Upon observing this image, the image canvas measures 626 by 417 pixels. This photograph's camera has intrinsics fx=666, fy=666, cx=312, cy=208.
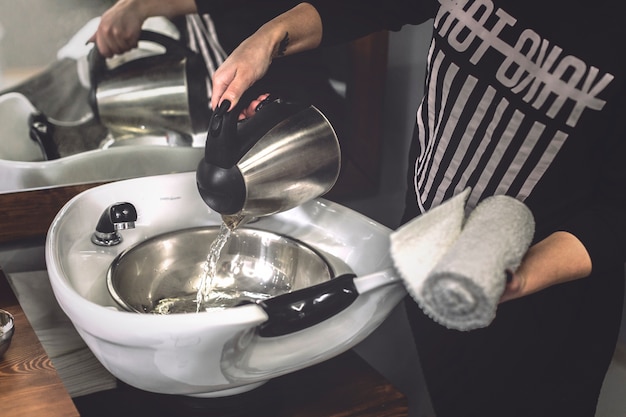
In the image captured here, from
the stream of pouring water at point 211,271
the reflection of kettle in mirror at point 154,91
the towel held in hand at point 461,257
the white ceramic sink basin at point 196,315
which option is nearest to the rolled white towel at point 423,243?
the towel held in hand at point 461,257

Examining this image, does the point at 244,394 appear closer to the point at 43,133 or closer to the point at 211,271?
the point at 211,271

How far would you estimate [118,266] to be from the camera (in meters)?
1.14

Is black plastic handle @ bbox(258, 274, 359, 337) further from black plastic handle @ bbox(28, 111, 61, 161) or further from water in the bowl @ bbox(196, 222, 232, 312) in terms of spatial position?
black plastic handle @ bbox(28, 111, 61, 161)

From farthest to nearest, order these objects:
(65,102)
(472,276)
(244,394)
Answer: (65,102), (244,394), (472,276)

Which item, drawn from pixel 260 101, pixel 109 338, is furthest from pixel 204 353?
pixel 260 101

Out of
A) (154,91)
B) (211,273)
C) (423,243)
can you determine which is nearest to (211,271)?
(211,273)

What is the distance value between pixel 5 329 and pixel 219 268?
15.0 inches

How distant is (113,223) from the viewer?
118 cm

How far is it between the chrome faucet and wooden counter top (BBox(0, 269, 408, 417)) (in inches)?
7.4

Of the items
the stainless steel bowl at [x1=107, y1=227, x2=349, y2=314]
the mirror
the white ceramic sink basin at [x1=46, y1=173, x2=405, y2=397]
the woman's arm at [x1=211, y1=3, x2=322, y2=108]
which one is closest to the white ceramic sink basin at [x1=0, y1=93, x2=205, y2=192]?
the mirror

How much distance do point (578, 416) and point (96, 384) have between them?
2.91ft

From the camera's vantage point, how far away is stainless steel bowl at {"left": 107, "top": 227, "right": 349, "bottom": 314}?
1.18m

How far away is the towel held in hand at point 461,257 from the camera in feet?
2.35

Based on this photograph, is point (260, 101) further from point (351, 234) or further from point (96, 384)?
point (96, 384)
